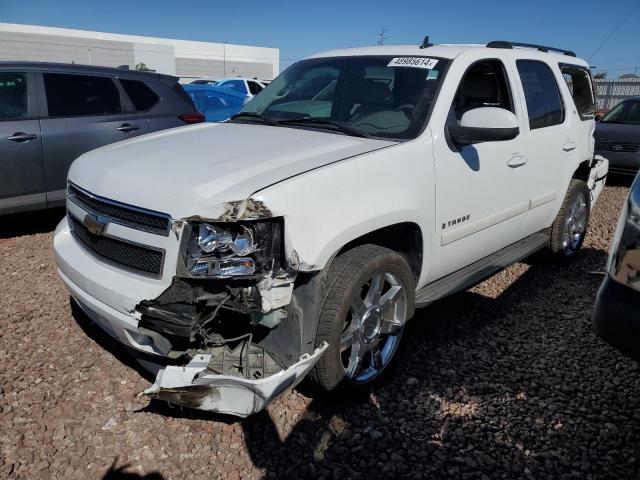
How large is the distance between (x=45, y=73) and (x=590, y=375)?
581 cm

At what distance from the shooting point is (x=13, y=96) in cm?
541

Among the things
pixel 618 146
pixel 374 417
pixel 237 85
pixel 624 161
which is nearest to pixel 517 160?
pixel 374 417

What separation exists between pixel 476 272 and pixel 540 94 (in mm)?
1734

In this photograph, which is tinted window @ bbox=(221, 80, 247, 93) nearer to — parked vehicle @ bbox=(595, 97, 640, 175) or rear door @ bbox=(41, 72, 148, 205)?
parked vehicle @ bbox=(595, 97, 640, 175)

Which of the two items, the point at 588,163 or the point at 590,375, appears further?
the point at 588,163

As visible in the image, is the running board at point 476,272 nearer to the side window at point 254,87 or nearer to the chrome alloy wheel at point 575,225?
the chrome alloy wheel at point 575,225

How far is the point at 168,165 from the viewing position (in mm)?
2635

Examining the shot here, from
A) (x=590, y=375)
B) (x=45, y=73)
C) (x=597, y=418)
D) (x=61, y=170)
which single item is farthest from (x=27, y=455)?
(x=45, y=73)

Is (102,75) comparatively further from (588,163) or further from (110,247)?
(588,163)

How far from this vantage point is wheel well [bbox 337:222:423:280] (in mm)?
2941

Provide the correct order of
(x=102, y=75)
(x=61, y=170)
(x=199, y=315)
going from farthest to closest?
(x=102, y=75), (x=61, y=170), (x=199, y=315)

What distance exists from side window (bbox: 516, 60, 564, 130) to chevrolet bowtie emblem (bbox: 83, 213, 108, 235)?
3.17m

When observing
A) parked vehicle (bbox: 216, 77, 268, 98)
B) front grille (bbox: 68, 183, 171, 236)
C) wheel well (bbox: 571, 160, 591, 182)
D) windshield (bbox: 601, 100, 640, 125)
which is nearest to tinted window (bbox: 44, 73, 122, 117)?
front grille (bbox: 68, 183, 171, 236)

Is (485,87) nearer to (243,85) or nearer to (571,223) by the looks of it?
(571,223)
